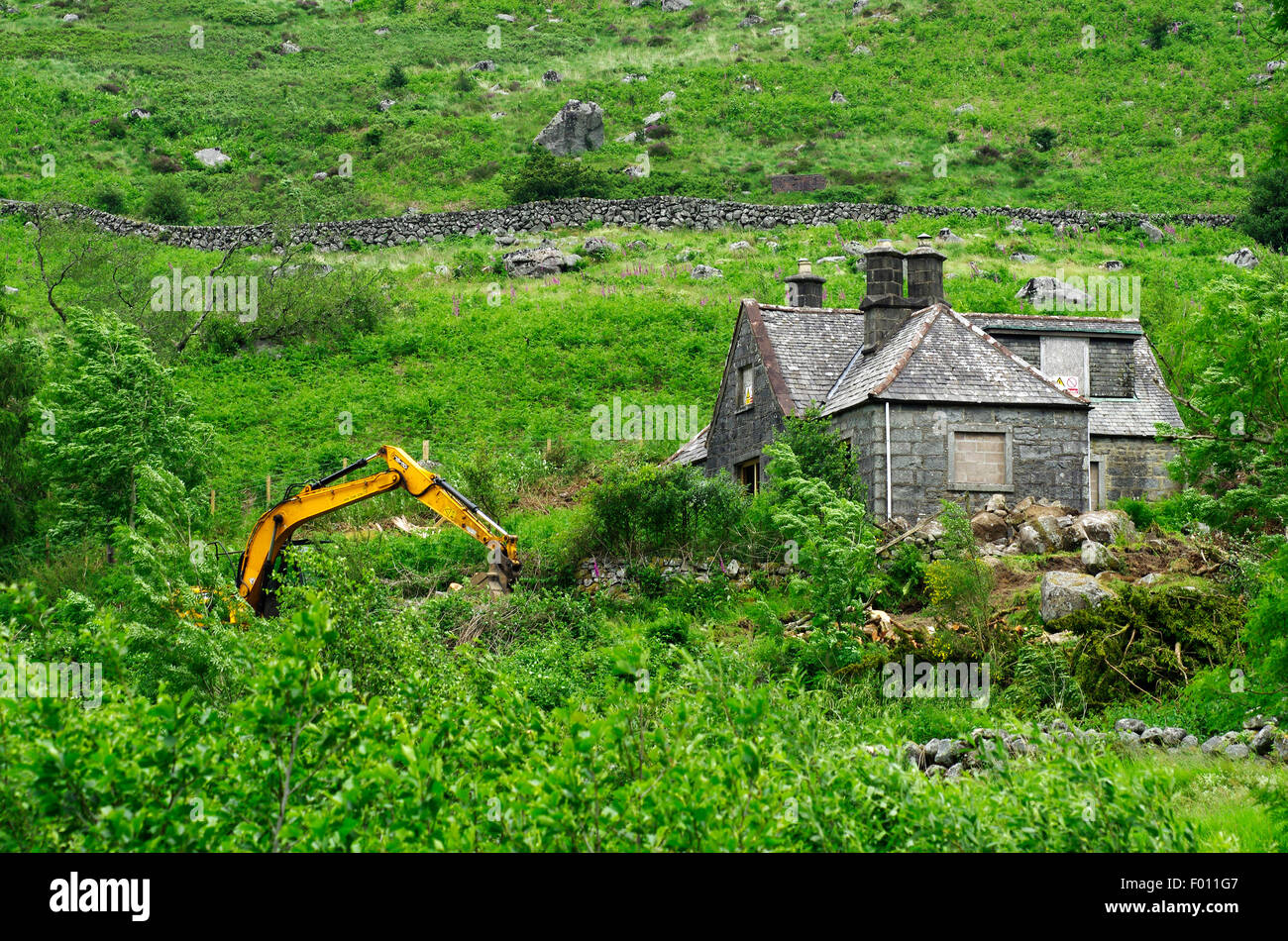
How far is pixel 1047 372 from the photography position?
28.9 meters

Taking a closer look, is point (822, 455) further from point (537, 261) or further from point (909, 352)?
point (537, 261)

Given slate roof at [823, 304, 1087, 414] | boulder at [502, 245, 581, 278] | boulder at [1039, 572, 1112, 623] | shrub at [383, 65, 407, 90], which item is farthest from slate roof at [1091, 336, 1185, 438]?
shrub at [383, 65, 407, 90]

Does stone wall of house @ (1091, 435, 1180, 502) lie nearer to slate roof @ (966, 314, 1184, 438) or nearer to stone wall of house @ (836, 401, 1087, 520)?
slate roof @ (966, 314, 1184, 438)

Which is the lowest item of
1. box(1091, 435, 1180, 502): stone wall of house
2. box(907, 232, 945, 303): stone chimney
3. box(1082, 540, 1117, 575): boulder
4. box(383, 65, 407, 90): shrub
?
box(1082, 540, 1117, 575): boulder

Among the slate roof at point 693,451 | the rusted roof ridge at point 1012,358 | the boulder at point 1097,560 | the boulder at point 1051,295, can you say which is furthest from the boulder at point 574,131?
the boulder at point 1097,560

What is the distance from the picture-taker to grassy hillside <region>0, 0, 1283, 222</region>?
5888cm

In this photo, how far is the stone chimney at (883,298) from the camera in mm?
27094

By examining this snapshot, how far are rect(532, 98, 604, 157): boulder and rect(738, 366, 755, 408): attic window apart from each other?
36.5m

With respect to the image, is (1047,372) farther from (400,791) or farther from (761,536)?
(400,791)

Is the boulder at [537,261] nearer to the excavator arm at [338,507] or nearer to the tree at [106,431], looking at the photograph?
the tree at [106,431]

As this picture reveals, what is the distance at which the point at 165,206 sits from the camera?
178ft

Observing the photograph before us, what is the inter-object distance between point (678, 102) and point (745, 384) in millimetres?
45276

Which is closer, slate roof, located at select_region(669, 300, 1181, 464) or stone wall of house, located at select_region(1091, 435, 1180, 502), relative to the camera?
slate roof, located at select_region(669, 300, 1181, 464)

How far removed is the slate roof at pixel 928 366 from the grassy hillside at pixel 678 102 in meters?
28.9
